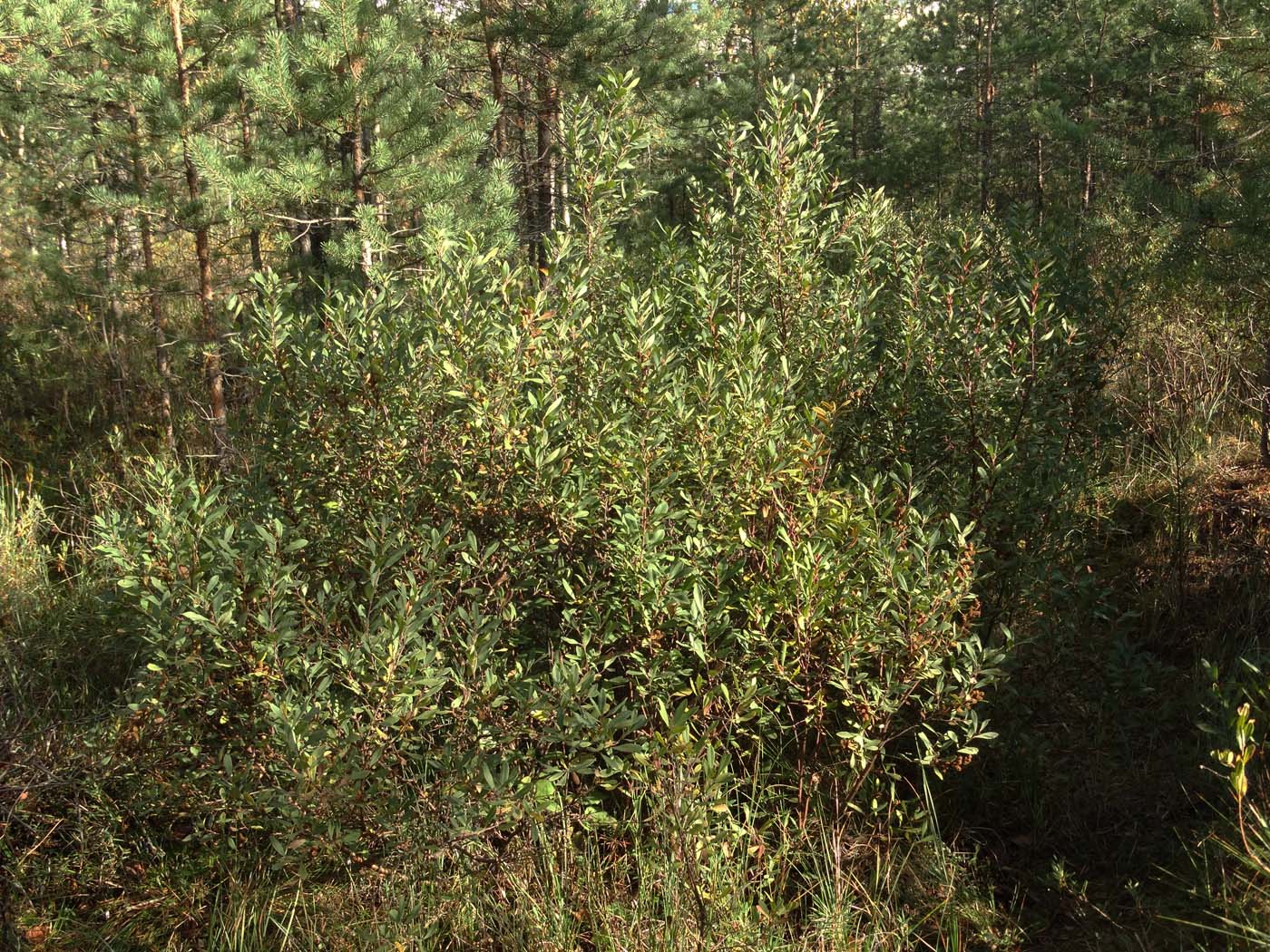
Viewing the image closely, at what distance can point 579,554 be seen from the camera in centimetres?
316

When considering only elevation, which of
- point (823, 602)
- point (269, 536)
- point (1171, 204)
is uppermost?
point (1171, 204)

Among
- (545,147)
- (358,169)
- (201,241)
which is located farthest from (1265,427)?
(545,147)

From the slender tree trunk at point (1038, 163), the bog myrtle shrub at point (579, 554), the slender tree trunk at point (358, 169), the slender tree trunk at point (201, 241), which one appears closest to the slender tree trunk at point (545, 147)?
the slender tree trunk at point (358, 169)

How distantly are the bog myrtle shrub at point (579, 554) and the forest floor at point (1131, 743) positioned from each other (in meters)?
0.32

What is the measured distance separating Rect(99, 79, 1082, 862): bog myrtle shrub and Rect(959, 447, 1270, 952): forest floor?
1.07 feet

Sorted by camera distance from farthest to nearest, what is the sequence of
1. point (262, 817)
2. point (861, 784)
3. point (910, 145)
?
1. point (910, 145)
2. point (861, 784)
3. point (262, 817)

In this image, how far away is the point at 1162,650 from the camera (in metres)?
4.25

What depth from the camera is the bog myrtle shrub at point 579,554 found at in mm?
2705

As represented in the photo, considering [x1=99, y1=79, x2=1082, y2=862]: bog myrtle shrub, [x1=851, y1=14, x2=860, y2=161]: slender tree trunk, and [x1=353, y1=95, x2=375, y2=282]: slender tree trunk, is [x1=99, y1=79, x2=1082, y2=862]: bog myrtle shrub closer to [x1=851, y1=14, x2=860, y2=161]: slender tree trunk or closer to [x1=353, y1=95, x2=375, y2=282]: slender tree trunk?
[x1=353, y1=95, x2=375, y2=282]: slender tree trunk

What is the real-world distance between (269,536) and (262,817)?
0.79 metres

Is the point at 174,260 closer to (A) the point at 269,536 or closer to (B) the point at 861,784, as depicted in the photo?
(A) the point at 269,536

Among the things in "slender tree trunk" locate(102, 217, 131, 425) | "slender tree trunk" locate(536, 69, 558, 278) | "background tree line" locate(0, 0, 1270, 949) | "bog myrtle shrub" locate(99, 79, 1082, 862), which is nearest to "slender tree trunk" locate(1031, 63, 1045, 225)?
"slender tree trunk" locate(536, 69, 558, 278)

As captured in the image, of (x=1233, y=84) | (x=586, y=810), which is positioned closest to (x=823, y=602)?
(x=586, y=810)

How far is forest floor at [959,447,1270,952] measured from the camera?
297 cm
